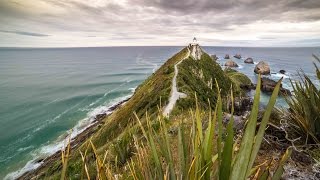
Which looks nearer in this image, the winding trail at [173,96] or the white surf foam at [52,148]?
the winding trail at [173,96]

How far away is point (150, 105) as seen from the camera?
91.7 feet

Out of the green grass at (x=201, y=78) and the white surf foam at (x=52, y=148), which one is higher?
the green grass at (x=201, y=78)

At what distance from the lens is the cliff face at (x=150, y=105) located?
9.08m

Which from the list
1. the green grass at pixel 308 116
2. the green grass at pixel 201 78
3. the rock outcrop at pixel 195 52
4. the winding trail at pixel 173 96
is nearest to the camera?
the green grass at pixel 308 116

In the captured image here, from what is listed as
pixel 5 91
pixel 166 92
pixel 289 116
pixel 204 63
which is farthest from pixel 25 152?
pixel 5 91

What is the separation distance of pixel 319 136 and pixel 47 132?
136 ft

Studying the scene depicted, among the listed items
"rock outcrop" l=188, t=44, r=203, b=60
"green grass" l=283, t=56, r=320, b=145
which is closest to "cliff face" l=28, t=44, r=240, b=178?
"rock outcrop" l=188, t=44, r=203, b=60

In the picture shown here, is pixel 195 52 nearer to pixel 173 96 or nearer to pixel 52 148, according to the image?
pixel 173 96

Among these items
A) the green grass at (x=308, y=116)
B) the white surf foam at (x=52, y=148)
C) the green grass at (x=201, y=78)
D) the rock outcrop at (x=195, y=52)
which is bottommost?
the white surf foam at (x=52, y=148)

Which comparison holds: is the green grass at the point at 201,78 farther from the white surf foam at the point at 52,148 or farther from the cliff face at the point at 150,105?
the white surf foam at the point at 52,148

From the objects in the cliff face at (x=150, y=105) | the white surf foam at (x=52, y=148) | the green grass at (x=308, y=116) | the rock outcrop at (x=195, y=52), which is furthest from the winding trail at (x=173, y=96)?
the rock outcrop at (x=195, y=52)

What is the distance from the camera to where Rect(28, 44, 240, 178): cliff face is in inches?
357

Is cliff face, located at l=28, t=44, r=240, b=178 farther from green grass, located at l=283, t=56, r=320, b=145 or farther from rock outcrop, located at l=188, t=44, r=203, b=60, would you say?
green grass, located at l=283, t=56, r=320, b=145

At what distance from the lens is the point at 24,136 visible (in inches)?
1531
